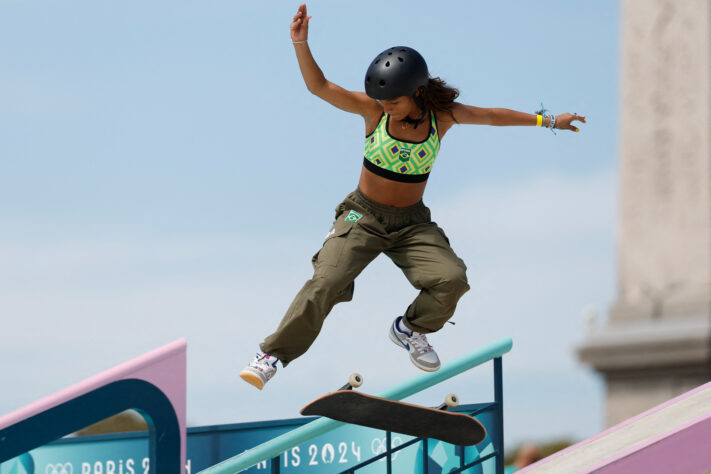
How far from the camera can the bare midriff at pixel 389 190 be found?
5500 mm

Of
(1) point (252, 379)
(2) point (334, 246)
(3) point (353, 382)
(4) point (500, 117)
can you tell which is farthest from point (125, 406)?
(4) point (500, 117)

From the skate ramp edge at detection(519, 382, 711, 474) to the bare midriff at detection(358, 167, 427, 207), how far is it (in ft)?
5.01

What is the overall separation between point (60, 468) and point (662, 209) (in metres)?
9.94

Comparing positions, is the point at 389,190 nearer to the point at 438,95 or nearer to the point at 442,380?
the point at 438,95

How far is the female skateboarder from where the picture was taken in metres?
5.35

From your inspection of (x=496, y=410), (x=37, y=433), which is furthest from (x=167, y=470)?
(x=496, y=410)

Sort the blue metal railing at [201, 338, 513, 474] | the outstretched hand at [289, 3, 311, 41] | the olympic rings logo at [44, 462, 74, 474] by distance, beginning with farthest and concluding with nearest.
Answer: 1. the olympic rings logo at [44, 462, 74, 474]
2. the blue metal railing at [201, 338, 513, 474]
3. the outstretched hand at [289, 3, 311, 41]

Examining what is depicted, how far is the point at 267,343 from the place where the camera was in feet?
17.8

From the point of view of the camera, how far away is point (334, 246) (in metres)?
5.45

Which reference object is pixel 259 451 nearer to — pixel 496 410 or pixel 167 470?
pixel 167 470

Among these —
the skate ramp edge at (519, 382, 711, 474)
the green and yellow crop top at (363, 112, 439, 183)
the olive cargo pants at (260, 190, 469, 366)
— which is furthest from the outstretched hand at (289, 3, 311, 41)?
the skate ramp edge at (519, 382, 711, 474)

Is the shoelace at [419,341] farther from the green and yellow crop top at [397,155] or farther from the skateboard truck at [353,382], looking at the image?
the green and yellow crop top at [397,155]

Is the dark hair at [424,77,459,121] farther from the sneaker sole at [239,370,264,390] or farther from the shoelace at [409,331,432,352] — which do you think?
the sneaker sole at [239,370,264,390]

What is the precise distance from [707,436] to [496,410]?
103 centimetres
